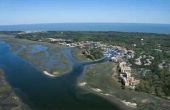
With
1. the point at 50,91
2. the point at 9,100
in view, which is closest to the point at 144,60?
the point at 50,91

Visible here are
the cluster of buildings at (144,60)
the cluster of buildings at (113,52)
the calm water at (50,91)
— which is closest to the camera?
the calm water at (50,91)

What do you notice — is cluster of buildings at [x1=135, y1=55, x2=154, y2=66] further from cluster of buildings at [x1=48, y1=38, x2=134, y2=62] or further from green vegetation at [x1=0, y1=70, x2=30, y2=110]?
green vegetation at [x1=0, y1=70, x2=30, y2=110]

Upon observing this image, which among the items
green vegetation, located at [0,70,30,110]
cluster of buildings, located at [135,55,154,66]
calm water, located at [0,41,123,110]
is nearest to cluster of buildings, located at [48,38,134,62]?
cluster of buildings, located at [135,55,154,66]

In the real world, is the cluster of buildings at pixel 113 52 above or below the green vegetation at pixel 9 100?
above

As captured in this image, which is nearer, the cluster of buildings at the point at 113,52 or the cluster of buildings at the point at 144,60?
the cluster of buildings at the point at 144,60

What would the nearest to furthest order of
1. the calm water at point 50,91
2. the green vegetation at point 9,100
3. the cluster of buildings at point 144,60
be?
the green vegetation at point 9,100 < the calm water at point 50,91 < the cluster of buildings at point 144,60

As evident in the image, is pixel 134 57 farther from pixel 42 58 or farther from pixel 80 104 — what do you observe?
pixel 80 104

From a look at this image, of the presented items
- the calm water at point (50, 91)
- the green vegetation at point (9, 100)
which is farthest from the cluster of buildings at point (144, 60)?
the green vegetation at point (9, 100)

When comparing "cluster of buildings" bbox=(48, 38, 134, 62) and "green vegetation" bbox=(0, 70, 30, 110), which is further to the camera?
"cluster of buildings" bbox=(48, 38, 134, 62)

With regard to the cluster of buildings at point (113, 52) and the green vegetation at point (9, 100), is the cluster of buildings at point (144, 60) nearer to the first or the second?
the cluster of buildings at point (113, 52)
